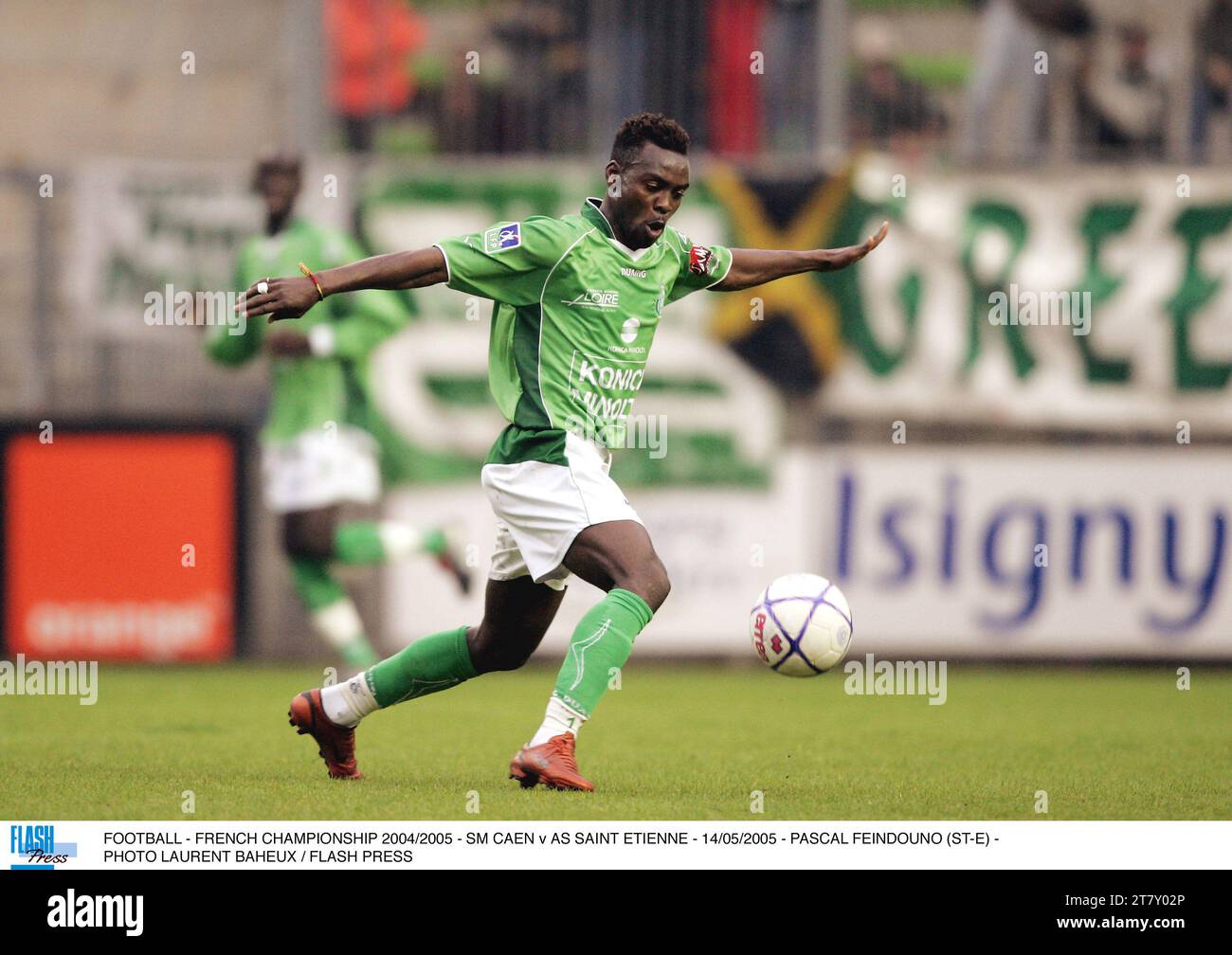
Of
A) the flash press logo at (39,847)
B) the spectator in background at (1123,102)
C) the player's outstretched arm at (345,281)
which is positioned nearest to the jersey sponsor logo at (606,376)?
the player's outstretched arm at (345,281)

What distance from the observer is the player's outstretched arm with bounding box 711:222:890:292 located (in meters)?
6.84

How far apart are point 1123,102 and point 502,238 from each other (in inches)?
327

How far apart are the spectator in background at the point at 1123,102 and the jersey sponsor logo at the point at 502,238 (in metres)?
8.07

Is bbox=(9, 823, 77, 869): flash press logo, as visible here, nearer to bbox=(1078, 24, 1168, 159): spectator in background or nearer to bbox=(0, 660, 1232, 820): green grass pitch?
bbox=(0, 660, 1232, 820): green grass pitch

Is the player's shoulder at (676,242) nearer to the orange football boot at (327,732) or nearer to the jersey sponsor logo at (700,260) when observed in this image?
the jersey sponsor logo at (700,260)

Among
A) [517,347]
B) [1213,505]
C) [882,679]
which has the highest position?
[517,347]

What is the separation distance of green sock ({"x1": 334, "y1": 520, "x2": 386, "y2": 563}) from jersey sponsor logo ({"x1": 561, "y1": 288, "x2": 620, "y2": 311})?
4.39 m

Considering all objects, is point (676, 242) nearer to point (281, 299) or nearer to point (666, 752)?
point (281, 299)

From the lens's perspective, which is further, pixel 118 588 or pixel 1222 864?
pixel 118 588

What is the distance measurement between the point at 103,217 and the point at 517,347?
730cm

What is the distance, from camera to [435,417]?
12867 mm

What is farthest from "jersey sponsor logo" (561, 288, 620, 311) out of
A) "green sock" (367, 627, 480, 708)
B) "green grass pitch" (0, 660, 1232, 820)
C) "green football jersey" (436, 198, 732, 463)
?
"green grass pitch" (0, 660, 1232, 820)

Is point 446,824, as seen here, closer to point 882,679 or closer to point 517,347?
point 517,347
